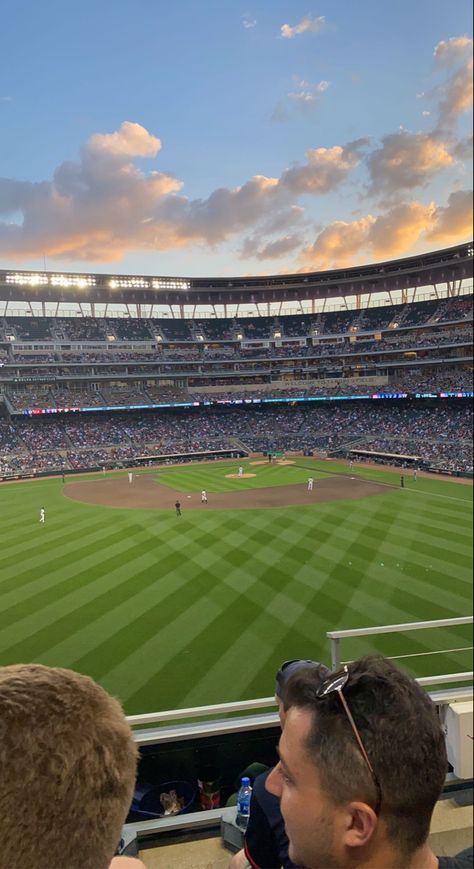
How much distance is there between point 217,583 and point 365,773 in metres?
3.25

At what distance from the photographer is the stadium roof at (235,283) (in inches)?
112

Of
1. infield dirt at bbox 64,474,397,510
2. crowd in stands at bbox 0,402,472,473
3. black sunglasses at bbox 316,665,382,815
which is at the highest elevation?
crowd in stands at bbox 0,402,472,473

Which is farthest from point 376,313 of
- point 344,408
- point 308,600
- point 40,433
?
point 40,433

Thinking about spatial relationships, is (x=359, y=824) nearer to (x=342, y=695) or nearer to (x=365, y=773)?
(x=365, y=773)

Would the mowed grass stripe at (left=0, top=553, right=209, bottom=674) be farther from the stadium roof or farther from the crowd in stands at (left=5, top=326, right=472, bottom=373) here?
the stadium roof

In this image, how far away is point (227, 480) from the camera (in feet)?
17.3

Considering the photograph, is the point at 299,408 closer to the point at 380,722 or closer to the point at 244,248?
the point at 244,248

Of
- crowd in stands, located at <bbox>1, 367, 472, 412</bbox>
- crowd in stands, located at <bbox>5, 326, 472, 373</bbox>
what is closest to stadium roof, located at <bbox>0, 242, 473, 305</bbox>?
crowd in stands, located at <bbox>5, 326, 472, 373</bbox>

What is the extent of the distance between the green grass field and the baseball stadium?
0.02 metres

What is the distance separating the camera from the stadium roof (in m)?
2.85

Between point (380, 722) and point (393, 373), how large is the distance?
130 inches

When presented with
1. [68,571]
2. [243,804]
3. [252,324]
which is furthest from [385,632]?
[252,324]

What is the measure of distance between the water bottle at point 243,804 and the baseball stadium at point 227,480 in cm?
40

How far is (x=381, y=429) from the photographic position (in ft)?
14.9
